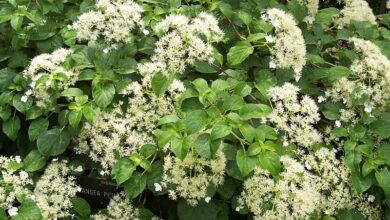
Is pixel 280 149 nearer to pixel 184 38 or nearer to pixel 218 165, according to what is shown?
pixel 218 165

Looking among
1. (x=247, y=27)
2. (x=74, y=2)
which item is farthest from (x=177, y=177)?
(x=74, y=2)

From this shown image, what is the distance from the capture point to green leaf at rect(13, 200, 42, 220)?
1837 mm

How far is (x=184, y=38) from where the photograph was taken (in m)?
2.18

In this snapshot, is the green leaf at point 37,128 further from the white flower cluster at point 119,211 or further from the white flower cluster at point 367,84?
the white flower cluster at point 367,84

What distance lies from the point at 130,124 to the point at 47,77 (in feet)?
1.32

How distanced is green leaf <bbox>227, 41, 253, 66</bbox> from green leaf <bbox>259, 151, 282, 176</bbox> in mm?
543

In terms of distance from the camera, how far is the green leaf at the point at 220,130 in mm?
1753

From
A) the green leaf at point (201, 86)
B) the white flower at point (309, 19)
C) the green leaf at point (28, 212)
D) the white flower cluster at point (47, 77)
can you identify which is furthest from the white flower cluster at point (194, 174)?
the white flower at point (309, 19)

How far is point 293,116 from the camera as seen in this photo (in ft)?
7.10

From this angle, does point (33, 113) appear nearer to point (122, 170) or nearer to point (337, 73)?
point (122, 170)

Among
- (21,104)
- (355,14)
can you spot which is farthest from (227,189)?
(355,14)

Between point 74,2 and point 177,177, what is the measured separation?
1252 millimetres

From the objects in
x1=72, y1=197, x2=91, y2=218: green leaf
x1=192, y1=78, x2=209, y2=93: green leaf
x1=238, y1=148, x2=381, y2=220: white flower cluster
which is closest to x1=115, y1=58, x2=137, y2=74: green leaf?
x1=192, y1=78, x2=209, y2=93: green leaf

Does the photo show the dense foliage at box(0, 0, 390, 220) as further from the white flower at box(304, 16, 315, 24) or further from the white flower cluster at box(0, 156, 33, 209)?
the white flower at box(304, 16, 315, 24)
